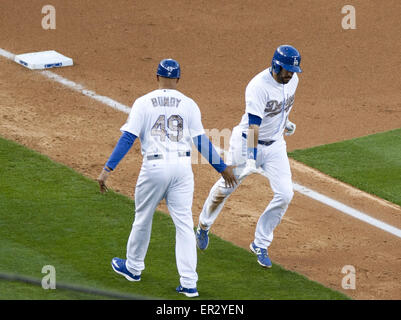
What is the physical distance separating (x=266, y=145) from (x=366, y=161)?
2.78 m

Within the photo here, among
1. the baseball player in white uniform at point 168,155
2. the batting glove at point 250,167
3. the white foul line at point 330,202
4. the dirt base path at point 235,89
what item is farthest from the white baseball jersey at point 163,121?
the white foul line at point 330,202

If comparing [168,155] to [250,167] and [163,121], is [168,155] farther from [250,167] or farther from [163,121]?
[250,167]

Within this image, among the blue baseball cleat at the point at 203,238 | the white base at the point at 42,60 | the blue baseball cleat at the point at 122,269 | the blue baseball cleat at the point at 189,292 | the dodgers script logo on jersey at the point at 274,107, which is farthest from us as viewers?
the white base at the point at 42,60

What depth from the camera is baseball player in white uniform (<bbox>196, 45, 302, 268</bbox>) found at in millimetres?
8172

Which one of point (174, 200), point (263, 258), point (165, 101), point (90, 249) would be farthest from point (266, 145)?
point (90, 249)

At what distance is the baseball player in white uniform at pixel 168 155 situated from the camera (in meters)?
7.33

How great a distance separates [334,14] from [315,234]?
23.4ft

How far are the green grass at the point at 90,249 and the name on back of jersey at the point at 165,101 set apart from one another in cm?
160

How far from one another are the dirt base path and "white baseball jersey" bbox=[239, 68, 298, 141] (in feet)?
4.04

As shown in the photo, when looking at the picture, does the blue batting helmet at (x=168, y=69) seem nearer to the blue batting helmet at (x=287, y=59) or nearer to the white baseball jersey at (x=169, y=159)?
the white baseball jersey at (x=169, y=159)

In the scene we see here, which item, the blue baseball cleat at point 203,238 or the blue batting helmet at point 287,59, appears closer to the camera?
the blue batting helmet at point 287,59

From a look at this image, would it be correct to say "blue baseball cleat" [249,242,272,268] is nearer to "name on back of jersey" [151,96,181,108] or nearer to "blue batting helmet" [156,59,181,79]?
"name on back of jersey" [151,96,181,108]

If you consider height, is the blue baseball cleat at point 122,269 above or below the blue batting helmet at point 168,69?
below

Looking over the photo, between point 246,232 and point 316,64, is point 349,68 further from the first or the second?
point 246,232
